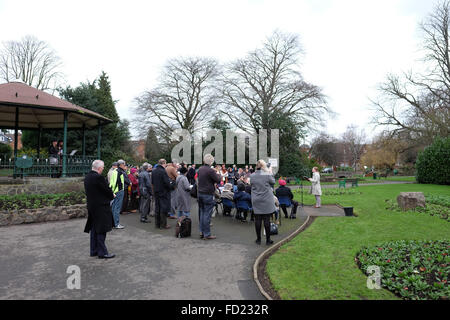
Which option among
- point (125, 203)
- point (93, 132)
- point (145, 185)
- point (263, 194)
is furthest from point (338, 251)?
point (93, 132)

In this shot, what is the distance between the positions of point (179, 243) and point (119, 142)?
2267cm

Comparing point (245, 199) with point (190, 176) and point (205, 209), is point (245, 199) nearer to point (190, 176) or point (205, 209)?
point (205, 209)

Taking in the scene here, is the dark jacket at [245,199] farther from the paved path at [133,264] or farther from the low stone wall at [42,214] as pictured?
the low stone wall at [42,214]

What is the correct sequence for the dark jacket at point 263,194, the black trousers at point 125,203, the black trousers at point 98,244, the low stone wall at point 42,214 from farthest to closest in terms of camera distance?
the black trousers at point 125,203, the low stone wall at point 42,214, the dark jacket at point 263,194, the black trousers at point 98,244

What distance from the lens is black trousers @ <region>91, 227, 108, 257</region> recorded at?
219 inches

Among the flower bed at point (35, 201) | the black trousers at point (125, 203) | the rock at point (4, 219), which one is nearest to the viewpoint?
the rock at point (4, 219)

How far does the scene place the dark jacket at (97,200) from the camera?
5.46m

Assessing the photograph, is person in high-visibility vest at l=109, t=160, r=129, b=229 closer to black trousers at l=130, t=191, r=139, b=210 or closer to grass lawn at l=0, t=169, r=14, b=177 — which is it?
black trousers at l=130, t=191, r=139, b=210

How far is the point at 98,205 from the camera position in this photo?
5.51m

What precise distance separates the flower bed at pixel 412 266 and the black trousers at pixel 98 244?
4.93 meters

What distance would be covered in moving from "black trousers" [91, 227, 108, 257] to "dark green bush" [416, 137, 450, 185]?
3140 cm
